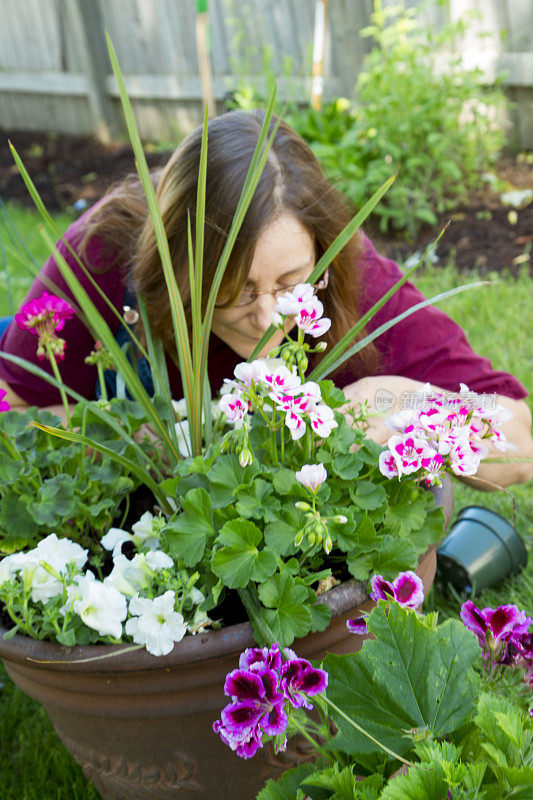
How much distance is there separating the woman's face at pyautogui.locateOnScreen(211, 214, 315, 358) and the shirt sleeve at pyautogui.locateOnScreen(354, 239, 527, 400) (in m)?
0.34

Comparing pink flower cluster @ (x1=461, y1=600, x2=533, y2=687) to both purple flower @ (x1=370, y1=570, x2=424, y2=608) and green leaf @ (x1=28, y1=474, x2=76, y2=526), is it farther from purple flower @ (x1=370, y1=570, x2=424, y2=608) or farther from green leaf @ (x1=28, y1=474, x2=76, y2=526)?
green leaf @ (x1=28, y1=474, x2=76, y2=526)

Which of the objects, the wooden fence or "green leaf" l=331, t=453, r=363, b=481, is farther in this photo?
the wooden fence

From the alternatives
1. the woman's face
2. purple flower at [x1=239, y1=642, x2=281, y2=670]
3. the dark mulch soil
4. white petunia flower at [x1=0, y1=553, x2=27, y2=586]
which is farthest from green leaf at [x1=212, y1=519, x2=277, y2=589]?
the dark mulch soil

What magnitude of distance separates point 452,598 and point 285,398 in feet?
3.27

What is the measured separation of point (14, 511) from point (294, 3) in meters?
4.34

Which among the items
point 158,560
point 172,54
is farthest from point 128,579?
point 172,54

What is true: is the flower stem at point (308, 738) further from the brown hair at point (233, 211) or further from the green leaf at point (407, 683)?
the brown hair at point (233, 211)

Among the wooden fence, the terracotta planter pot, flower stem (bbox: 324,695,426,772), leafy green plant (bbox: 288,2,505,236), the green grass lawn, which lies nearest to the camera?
flower stem (bbox: 324,695,426,772)

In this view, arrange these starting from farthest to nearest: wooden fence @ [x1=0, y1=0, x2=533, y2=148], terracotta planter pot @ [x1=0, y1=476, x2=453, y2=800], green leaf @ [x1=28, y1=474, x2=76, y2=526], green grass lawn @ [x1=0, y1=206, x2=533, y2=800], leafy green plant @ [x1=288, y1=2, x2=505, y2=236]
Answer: wooden fence @ [x1=0, y1=0, x2=533, y2=148] → leafy green plant @ [x1=288, y1=2, x2=505, y2=236] → green grass lawn @ [x1=0, y1=206, x2=533, y2=800] → green leaf @ [x1=28, y1=474, x2=76, y2=526] → terracotta planter pot @ [x1=0, y1=476, x2=453, y2=800]

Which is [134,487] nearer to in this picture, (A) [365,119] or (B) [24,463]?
(B) [24,463]

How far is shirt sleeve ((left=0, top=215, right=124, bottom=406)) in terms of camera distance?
167 cm

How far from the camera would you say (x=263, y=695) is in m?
0.75

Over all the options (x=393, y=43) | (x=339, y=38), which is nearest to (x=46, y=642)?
(x=393, y=43)

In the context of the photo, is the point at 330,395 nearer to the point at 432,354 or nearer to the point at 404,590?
the point at 404,590
